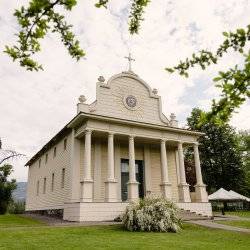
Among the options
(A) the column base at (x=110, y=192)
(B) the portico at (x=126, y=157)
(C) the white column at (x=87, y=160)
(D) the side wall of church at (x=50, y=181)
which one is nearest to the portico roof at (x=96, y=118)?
(B) the portico at (x=126, y=157)

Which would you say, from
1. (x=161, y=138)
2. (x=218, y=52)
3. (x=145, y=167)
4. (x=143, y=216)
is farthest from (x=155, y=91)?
(x=218, y=52)

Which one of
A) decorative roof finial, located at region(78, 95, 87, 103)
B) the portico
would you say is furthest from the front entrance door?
Answer: decorative roof finial, located at region(78, 95, 87, 103)

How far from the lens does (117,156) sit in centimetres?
2155

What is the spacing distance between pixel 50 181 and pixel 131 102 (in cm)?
957

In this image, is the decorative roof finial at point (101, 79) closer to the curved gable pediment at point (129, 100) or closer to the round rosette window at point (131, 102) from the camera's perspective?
the curved gable pediment at point (129, 100)

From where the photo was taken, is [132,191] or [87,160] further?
[132,191]

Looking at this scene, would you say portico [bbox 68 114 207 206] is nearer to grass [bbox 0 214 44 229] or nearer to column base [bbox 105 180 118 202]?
column base [bbox 105 180 118 202]

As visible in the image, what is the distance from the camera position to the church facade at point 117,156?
18016 millimetres

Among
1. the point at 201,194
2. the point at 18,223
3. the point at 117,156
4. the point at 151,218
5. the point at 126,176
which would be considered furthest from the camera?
the point at 126,176

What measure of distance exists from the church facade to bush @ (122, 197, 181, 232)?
4.19 metres

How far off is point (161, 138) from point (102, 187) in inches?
214

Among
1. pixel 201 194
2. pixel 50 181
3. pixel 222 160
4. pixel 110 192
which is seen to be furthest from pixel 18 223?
pixel 222 160

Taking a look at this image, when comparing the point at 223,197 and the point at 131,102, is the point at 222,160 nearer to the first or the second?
the point at 223,197

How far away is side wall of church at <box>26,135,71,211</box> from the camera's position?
20.8 m
